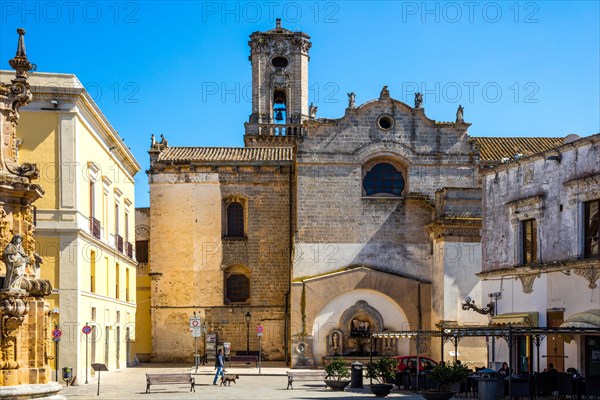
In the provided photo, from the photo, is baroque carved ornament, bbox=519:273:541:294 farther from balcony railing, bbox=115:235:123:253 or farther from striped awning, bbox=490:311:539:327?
balcony railing, bbox=115:235:123:253

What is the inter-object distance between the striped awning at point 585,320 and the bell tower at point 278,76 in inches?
1551

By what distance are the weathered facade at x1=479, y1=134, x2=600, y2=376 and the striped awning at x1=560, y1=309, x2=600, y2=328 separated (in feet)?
0.08

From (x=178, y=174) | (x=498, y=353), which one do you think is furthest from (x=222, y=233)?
(x=498, y=353)

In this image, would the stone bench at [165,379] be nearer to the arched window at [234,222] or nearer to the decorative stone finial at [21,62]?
the decorative stone finial at [21,62]

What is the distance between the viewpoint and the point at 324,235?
4606 centimetres

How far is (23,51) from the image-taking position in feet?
71.0

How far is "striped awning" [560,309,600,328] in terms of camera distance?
25.0 m

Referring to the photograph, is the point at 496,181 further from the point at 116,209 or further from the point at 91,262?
the point at 116,209

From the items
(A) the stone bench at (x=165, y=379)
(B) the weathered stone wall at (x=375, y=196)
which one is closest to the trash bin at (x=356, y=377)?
(A) the stone bench at (x=165, y=379)

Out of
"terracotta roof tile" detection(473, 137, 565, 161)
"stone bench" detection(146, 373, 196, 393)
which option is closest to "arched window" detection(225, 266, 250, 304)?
"terracotta roof tile" detection(473, 137, 565, 161)

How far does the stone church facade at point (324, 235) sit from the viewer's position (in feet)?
147

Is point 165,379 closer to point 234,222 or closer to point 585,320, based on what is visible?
point 585,320

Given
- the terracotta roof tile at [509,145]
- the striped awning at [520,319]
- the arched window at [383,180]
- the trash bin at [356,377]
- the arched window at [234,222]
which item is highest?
the terracotta roof tile at [509,145]

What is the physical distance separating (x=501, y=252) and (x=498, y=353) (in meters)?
3.49
